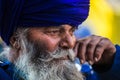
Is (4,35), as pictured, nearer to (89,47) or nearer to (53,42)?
(53,42)

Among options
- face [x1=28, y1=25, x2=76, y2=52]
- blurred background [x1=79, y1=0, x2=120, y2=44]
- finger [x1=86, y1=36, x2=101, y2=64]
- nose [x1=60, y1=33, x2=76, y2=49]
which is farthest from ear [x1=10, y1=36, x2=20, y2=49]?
blurred background [x1=79, y1=0, x2=120, y2=44]

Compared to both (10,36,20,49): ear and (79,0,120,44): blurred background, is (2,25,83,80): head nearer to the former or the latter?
(10,36,20,49): ear

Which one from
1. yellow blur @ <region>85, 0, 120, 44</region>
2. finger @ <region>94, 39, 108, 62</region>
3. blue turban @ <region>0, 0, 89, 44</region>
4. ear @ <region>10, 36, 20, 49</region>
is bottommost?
yellow blur @ <region>85, 0, 120, 44</region>

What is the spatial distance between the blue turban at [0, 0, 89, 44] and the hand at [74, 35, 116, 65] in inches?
8.3

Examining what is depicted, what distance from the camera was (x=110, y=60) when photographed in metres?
2.55

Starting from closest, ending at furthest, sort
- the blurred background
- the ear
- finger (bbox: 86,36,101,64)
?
the ear → finger (bbox: 86,36,101,64) → the blurred background

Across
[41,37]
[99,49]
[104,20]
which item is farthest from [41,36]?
[104,20]

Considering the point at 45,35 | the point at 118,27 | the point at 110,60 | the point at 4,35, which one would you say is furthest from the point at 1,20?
the point at 118,27

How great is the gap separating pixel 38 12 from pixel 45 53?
0.20 m

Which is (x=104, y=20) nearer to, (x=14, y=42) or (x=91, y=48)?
(x=91, y=48)

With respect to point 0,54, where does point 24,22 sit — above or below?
above

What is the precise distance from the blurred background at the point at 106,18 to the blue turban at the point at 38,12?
1.60 meters

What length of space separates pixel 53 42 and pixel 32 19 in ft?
0.47

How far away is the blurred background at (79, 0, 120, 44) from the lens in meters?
3.93
